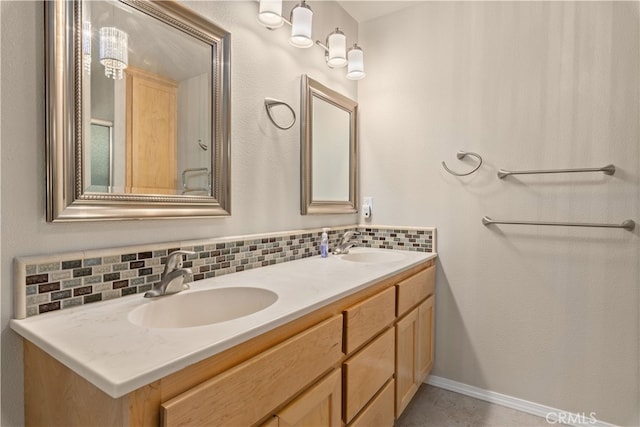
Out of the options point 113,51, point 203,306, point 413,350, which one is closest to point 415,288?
point 413,350

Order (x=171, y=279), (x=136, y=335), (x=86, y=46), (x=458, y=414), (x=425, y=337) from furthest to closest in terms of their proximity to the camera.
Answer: (x=425, y=337), (x=458, y=414), (x=171, y=279), (x=86, y=46), (x=136, y=335)

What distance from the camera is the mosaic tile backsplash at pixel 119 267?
825mm

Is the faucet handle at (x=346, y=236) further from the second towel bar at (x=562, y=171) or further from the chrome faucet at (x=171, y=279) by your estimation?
the chrome faucet at (x=171, y=279)

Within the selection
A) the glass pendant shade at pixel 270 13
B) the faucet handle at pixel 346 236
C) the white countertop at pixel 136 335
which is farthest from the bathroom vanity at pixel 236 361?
the glass pendant shade at pixel 270 13

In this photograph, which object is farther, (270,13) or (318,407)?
(270,13)

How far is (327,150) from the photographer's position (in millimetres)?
1997

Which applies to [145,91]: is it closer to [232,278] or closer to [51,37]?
[51,37]

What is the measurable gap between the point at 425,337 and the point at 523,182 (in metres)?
1.01

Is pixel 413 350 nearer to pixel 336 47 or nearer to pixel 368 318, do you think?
pixel 368 318

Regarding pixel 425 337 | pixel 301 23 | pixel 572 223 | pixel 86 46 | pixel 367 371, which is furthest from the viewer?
pixel 425 337

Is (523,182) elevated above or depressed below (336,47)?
below

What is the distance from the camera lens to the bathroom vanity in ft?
1.93

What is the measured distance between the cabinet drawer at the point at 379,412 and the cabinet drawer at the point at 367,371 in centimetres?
4

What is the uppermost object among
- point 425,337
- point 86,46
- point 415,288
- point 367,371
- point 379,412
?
point 86,46
